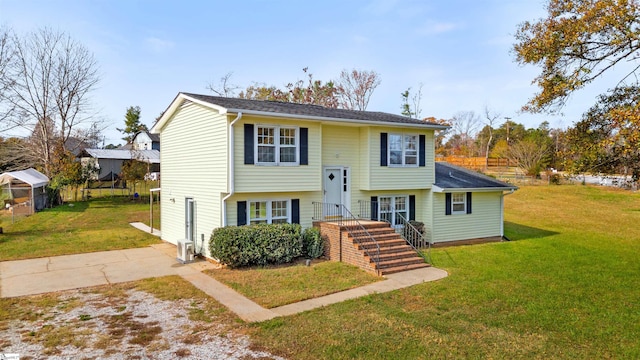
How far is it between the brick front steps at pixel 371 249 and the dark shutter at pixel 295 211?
863 millimetres

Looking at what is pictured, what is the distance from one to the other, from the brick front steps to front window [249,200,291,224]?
4.43 ft

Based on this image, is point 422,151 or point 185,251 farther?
point 422,151

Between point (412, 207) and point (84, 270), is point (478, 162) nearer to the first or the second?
point (412, 207)

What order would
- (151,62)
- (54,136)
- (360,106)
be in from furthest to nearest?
(360,106)
(54,136)
(151,62)

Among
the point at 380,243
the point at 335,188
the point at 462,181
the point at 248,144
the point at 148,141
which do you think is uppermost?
the point at 148,141

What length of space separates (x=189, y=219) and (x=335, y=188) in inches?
221

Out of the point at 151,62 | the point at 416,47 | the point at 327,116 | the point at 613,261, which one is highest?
the point at 416,47

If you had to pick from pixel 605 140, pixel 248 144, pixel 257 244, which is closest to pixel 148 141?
pixel 248 144

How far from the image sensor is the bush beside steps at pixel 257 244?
36.9 ft

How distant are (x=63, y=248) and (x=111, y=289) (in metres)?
6.44

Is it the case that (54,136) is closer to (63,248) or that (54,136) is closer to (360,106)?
(63,248)

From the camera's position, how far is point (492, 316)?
24.8 ft

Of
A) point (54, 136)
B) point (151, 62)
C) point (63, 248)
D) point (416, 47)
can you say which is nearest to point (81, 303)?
point (63, 248)

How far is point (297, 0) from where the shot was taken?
53.1ft
